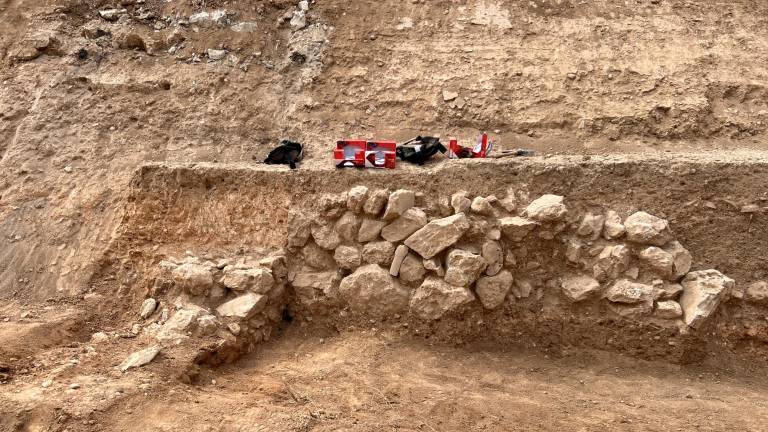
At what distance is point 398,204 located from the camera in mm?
5367

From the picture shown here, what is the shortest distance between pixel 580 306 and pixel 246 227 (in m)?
3.16

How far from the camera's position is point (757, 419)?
428 centimetres

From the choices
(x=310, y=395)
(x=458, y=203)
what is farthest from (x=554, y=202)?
(x=310, y=395)

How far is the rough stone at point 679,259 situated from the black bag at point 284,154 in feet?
11.9

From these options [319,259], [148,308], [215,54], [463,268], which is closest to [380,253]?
[319,259]

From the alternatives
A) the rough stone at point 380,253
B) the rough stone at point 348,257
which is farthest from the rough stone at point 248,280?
the rough stone at point 380,253

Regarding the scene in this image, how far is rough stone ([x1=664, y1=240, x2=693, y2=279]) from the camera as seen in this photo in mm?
5070

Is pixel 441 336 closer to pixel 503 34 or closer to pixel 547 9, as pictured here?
pixel 503 34

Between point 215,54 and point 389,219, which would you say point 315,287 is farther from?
point 215,54

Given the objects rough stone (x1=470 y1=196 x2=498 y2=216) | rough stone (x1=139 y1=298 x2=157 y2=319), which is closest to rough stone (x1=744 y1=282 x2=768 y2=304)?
rough stone (x1=470 y1=196 x2=498 y2=216)

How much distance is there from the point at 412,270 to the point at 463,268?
457 mm

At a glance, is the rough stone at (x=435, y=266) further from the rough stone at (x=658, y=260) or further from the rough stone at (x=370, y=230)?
the rough stone at (x=658, y=260)

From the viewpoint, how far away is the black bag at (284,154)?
6.20m

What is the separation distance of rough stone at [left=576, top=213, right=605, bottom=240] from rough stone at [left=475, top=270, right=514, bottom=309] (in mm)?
790
